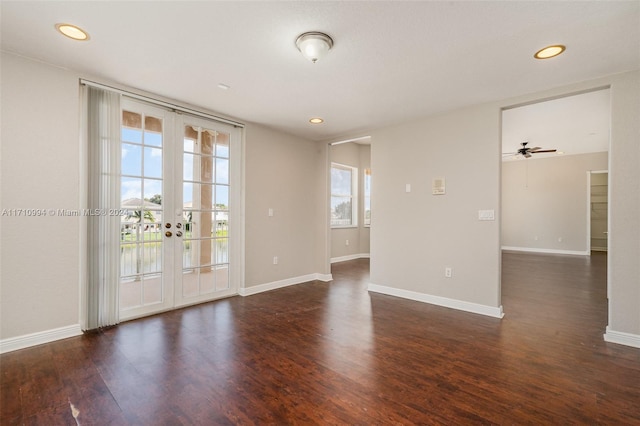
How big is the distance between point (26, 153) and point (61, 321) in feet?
5.22

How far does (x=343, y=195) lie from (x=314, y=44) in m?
5.64

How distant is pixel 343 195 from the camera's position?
7.76 meters

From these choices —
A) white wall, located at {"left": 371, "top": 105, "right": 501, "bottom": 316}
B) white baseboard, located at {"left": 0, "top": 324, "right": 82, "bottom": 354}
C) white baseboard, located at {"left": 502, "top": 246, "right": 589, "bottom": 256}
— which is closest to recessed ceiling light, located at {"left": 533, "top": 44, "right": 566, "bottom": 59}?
white wall, located at {"left": 371, "top": 105, "right": 501, "bottom": 316}

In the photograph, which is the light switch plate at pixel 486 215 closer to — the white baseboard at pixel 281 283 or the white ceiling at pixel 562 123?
the white ceiling at pixel 562 123

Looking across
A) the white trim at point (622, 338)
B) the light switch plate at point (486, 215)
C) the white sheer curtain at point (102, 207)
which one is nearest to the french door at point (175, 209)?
the white sheer curtain at point (102, 207)

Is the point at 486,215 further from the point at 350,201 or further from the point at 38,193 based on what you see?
the point at 38,193

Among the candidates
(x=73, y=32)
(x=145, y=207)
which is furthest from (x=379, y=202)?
(x=73, y=32)

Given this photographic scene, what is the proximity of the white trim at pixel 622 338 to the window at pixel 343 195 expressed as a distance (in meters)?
5.25

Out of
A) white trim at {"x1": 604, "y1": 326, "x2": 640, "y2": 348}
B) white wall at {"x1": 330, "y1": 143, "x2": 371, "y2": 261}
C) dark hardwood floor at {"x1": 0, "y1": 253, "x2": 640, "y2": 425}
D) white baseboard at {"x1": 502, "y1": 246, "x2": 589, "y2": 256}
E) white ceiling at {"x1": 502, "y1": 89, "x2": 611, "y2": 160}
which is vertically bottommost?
dark hardwood floor at {"x1": 0, "y1": 253, "x2": 640, "y2": 425}

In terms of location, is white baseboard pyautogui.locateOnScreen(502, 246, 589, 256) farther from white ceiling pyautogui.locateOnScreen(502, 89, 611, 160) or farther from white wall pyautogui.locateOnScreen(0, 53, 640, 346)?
white wall pyautogui.locateOnScreen(0, 53, 640, 346)

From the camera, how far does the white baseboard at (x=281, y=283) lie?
432 cm

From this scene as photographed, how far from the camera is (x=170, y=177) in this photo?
11.7ft

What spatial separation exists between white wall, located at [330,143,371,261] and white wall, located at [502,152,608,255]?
495 cm

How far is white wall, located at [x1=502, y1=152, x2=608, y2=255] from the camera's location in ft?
26.3
